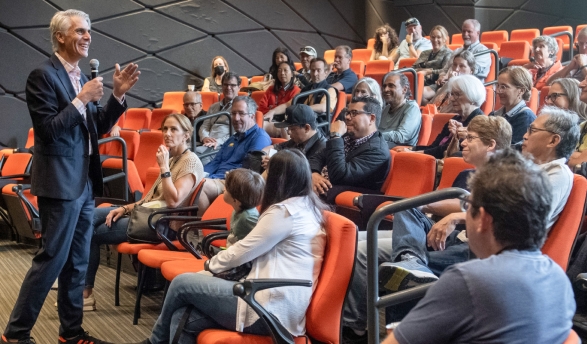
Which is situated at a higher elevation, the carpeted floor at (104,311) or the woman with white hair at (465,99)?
the woman with white hair at (465,99)

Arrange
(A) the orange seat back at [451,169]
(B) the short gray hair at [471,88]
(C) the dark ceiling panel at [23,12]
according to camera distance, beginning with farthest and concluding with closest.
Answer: (C) the dark ceiling panel at [23,12]
(B) the short gray hair at [471,88]
(A) the orange seat back at [451,169]

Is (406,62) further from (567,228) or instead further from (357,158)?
(567,228)

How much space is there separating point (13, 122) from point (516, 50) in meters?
5.23

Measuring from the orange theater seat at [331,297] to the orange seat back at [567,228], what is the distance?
23.8 inches

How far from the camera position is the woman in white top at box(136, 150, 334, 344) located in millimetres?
2139

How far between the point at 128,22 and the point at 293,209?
625 cm

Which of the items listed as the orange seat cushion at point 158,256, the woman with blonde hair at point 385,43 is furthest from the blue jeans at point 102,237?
the woman with blonde hair at point 385,43

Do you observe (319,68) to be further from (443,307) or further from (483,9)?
(443,307)

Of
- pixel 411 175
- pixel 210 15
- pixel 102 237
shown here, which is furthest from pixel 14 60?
pixel 411 175

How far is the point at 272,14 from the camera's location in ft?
28.8

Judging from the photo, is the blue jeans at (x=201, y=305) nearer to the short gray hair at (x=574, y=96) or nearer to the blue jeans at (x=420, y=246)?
the blue jeans at (x=420, y=246)

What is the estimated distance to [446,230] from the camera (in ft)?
7.47

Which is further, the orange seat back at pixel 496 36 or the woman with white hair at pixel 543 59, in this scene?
the orange seat back at pixel 496 36

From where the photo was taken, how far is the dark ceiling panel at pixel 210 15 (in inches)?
323
